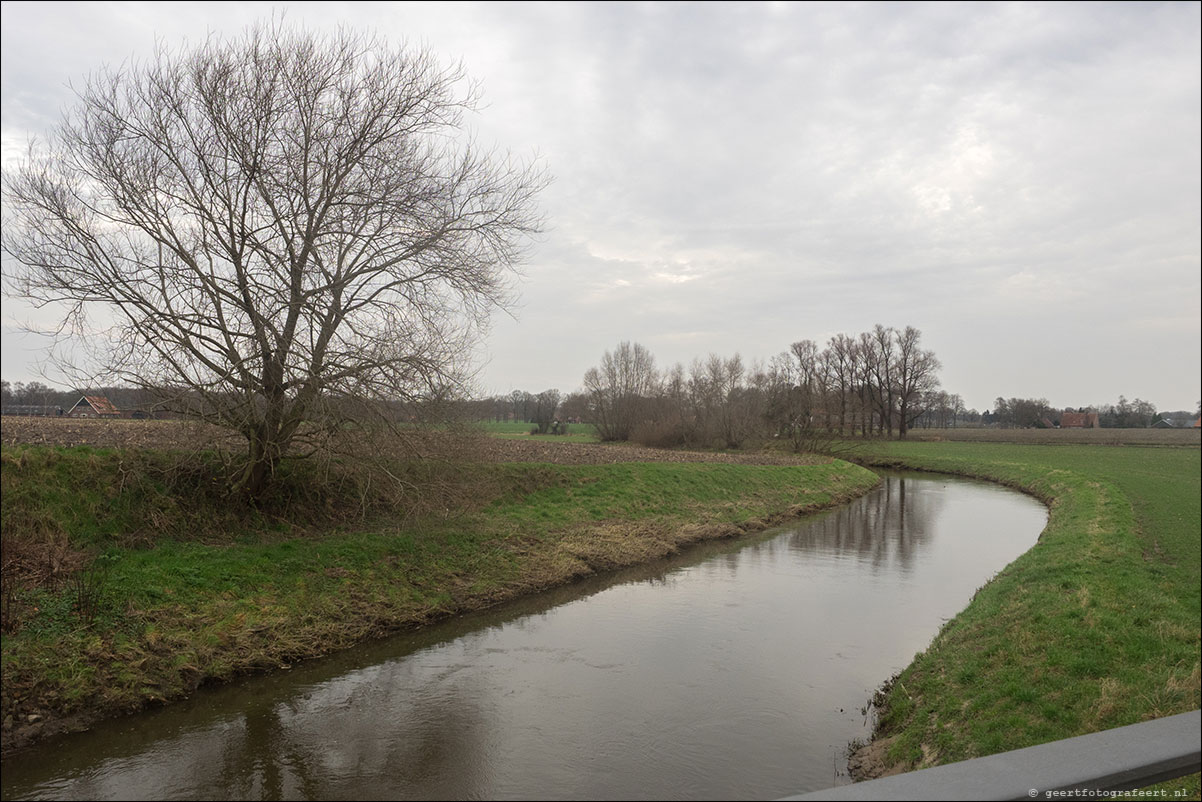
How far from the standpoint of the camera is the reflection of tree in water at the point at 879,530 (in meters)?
16.8

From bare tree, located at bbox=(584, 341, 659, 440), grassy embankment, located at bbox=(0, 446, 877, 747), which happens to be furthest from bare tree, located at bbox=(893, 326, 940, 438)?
grassy embankment, located at bbox=(0, 446, 877, 747)

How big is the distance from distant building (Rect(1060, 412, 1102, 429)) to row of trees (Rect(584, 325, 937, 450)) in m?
40.1

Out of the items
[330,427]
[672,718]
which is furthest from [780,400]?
[672,718]

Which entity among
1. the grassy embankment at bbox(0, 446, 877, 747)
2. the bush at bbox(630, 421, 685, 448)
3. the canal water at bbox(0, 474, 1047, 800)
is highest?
the bush at bbox(630, 421, 685, 448)

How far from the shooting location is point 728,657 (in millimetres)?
8906

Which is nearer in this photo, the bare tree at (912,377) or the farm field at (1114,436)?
the farm field at (1114,436)

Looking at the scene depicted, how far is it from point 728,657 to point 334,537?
6.63m

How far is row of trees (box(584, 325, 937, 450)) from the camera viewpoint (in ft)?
141

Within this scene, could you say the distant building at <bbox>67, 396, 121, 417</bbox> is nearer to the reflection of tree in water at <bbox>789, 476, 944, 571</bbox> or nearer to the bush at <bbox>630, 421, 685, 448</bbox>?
the reflection of tree in water at <bbox>789, 476, 944, 571</bbox>

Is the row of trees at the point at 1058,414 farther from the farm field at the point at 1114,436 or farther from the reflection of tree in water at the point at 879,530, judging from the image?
the reflection of tree in water at the point at 879,530

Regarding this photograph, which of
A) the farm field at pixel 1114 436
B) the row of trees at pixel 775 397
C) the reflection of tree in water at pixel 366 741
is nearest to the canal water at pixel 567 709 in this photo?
the reflection of tree in water at pixel 366 741

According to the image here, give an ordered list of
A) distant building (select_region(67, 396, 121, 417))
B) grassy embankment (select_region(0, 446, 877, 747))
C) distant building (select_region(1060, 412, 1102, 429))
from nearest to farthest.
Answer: distant building (select_region(1060, 412, 1102, 429)) → grassy embankment (select_region(0, 446, 877, 747)) → distant building (select_region(67, 396, 121, 417))

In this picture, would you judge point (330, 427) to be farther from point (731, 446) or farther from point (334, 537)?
point (731, 446)

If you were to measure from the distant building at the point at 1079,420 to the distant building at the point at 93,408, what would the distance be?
11589 mm
